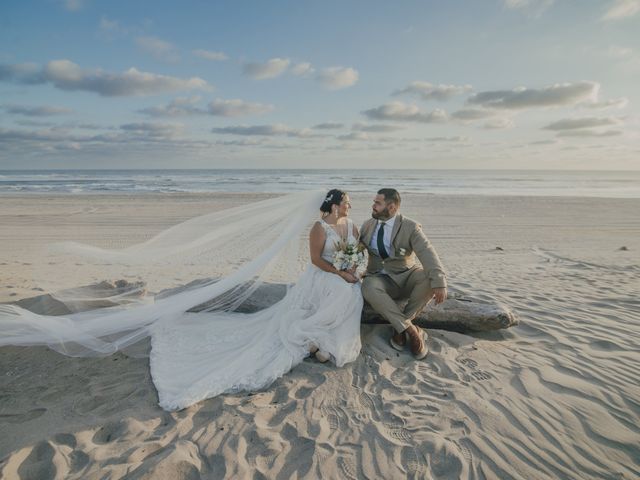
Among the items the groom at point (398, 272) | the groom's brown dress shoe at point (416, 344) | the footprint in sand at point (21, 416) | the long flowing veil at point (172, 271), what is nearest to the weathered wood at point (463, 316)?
the groom at point (398, 272)

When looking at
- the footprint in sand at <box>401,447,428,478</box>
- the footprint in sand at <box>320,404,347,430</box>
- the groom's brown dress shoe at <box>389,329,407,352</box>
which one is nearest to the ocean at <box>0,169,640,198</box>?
the groom's brown dress shoe at <box>389,329,407,352</box>

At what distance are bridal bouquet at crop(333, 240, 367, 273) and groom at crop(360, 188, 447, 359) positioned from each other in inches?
12.0

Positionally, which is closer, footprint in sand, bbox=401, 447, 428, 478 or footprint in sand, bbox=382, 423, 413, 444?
footprint in sand, bbox=401, 447, 428, 478

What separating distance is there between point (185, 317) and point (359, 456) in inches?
136

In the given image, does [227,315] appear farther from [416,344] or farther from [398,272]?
[416,344]

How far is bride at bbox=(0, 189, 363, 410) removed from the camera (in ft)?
14.5

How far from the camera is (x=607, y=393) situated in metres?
4.02

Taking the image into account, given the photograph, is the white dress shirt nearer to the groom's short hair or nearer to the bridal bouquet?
the groom's short hair

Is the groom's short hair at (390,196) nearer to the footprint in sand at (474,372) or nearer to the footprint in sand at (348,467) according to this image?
the footprint in sand at (474,372)

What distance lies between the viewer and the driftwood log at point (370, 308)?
5359 millimetres

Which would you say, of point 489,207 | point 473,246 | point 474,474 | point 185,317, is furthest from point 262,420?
point 489,207

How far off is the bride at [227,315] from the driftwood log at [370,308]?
82mm

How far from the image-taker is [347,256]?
508 cm

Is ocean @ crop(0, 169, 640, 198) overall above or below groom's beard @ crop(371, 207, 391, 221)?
below
